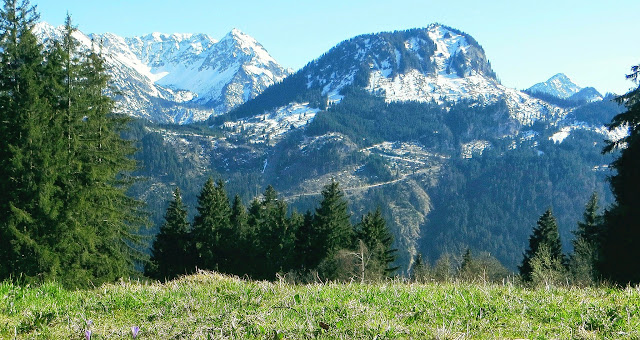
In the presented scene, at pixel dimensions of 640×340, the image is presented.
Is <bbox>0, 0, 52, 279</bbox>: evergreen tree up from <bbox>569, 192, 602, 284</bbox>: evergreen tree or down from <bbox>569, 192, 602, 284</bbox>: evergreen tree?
up

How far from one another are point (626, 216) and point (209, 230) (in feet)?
120

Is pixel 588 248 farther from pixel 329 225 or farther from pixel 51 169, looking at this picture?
pixel 51 169

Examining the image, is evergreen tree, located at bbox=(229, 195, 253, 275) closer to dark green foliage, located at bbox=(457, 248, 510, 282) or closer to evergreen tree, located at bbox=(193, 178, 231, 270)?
evergreen tree, located at bbox=(193, 178, 231, 270)

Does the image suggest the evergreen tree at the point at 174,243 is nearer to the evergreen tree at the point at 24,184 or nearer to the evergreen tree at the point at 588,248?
the evergreen tree at the point at 24,184

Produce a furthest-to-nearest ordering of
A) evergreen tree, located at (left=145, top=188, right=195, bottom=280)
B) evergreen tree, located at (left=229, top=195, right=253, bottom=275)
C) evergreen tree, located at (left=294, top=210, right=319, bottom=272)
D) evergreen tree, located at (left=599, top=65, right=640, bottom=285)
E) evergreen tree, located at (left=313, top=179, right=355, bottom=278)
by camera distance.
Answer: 1. evergreen tree, located at (left=229, top=195, right=253, bottom=275)
2. evergreen tree, located at (left=145, top=188, right=195, bottom=280)
3. evergreen tree, located at (left=294, top=210, right=319, bottom=272)
4. evergreen tree, located at (left=313, top=179, right=355, bottom=278)
5. evergreen tree, located at (left=599, top=65, right=640, bottom=285)

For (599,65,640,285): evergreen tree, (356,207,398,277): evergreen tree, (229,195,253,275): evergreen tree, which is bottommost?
(229,195,253,275): evergreen tree

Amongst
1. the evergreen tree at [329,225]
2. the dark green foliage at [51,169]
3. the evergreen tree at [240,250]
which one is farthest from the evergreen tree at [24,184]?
the evergreen tree at [240,250]

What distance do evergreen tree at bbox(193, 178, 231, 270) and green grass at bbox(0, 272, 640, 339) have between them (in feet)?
134

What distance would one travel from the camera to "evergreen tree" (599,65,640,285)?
1952 centimetres

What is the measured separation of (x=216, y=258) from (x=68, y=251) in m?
29.1

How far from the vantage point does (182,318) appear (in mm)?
5000

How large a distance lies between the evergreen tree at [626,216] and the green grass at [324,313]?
1637cm

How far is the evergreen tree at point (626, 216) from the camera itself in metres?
19.5

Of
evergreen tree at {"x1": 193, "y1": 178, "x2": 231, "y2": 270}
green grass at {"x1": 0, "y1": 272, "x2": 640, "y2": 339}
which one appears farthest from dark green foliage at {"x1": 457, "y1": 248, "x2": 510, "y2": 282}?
evergreen tree at {"x1": 193, "y1": 178, "x2": 231, "y2": 270}
